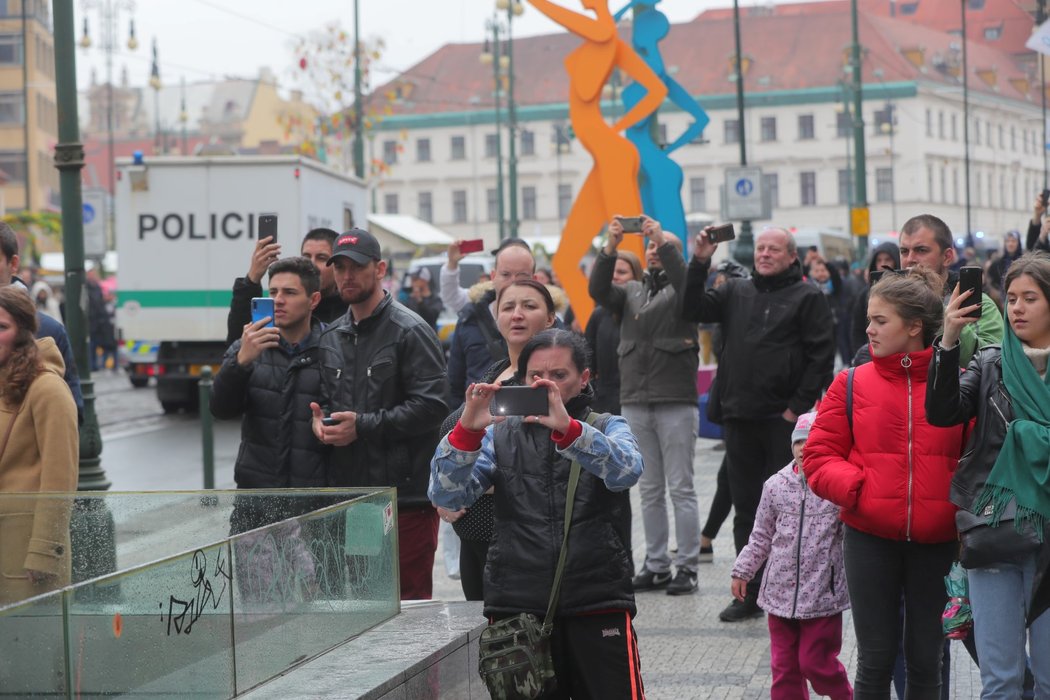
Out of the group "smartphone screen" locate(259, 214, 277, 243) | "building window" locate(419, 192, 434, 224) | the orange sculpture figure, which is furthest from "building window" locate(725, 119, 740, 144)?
"smartphone screen" locate(259, 214, 277, 243)

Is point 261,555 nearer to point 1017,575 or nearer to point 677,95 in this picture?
point 1017,575

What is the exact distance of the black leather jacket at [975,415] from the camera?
16.3 feet

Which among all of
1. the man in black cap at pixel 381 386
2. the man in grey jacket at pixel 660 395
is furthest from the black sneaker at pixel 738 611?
the man in black cap at pixel 381 386

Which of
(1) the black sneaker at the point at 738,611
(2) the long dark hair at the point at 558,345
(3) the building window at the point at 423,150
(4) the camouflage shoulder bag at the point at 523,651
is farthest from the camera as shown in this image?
(3) the building window at the point at 423,150

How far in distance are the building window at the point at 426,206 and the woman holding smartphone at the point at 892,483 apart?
96.7m

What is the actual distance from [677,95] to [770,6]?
8537 centimetres

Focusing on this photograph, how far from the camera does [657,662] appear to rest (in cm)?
725

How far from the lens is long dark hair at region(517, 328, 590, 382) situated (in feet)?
15.0

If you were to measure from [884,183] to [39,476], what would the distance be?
90114mm

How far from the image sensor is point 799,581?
19.7ft

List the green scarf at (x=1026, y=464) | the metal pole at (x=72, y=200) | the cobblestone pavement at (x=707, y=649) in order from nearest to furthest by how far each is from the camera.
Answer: the green scarf at (x=1026, y=464) → the cobblestone pavement at (x=707, y=649) → the metal pole at (x=72, y=200)

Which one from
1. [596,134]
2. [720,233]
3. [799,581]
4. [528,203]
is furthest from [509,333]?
[528,203]

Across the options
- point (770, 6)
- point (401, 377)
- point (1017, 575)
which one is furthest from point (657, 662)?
point (770, 6)

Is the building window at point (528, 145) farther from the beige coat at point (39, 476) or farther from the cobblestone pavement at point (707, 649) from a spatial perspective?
the beige coat at point (39, 476)
